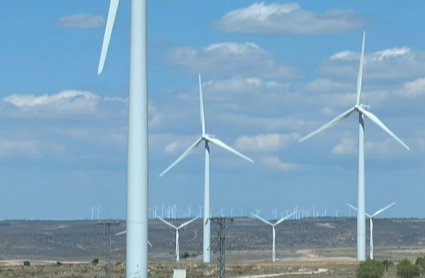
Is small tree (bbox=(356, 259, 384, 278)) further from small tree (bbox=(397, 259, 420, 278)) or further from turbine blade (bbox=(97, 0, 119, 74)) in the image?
turbine blade (bbox=(97, 0, 119, 74))

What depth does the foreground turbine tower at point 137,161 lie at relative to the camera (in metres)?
38.3

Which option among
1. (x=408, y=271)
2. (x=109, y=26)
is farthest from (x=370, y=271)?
(x=109, y=26)

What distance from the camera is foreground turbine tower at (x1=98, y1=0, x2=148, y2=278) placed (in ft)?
126

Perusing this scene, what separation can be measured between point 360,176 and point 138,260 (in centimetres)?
6876

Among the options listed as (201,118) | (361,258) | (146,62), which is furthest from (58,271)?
(146,62)

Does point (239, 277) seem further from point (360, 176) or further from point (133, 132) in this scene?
point (133, 132)

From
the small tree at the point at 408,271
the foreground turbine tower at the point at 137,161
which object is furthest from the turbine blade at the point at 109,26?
the small tree at the point at 408,271

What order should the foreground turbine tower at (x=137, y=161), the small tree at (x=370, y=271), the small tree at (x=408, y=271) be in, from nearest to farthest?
the foreground turbine tower at (x=137, y=161) → the small tree at (x=370, y=271) → the small tree at (x=408, y=271)

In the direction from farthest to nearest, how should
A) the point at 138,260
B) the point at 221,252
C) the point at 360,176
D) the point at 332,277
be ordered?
1. the point at 360,176
2. the point at 332,277
3. the point at 221,252
4. the point at 138,260

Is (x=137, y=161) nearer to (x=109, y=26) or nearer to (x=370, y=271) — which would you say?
(x=109, y=26)

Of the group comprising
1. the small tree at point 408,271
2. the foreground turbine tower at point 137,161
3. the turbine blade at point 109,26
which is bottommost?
the small tree at point 408,271

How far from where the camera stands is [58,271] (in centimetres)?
11231

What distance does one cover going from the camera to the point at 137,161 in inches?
1528

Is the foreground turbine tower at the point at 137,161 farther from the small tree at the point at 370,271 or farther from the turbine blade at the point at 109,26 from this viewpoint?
the small tree at the point at 370,271
